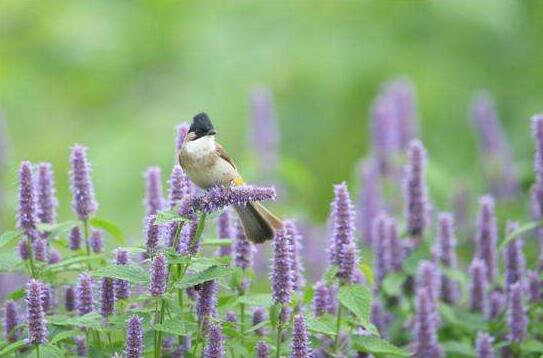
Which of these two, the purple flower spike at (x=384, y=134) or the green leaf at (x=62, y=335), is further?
the purple flower spike at (x=384, y=134)

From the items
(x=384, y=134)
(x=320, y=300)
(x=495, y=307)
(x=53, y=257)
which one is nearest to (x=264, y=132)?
(x=384, y=134)

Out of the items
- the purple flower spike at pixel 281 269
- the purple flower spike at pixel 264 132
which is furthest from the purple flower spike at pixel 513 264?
the purple flower spike at pixel 264 132

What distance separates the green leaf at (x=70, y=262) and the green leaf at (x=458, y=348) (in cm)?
126

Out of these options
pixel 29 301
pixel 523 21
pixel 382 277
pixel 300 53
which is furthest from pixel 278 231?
pixel 523 21

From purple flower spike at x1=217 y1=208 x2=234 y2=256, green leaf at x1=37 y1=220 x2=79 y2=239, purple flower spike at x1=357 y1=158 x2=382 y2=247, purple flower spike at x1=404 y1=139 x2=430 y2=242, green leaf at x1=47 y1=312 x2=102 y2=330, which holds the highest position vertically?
purple flower spike at x1=357 y1=158 x2=382 y2=247

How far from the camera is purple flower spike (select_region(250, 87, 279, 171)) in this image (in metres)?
6.45

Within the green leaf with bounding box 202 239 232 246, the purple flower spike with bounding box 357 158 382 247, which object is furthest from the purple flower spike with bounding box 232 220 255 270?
the purple flower spike with bounding box 357 158 382 247

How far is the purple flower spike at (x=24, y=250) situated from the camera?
3605 mm

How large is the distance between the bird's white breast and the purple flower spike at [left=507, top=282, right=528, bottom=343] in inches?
42.6

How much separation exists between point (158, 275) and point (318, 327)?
495 millimetres

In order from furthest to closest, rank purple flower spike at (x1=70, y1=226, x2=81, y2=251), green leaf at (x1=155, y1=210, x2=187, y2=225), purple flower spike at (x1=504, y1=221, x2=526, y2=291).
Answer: purple flower spike at (x1=504, y1=221, x2=526, y2=291)
purple flower spike at (x1=70, y1=226, x2=81, y2=251)
green leaf at (x1=155, y1=210, x2=187, y2=225)

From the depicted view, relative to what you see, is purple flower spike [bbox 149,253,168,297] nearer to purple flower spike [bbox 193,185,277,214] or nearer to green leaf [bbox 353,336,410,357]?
purple flower spike [bbox 193,185,277,214]

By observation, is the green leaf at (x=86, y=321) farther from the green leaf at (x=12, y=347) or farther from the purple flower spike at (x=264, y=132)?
the purple flower spike at (x=264, y=132)

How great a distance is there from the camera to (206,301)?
11.0 ft
